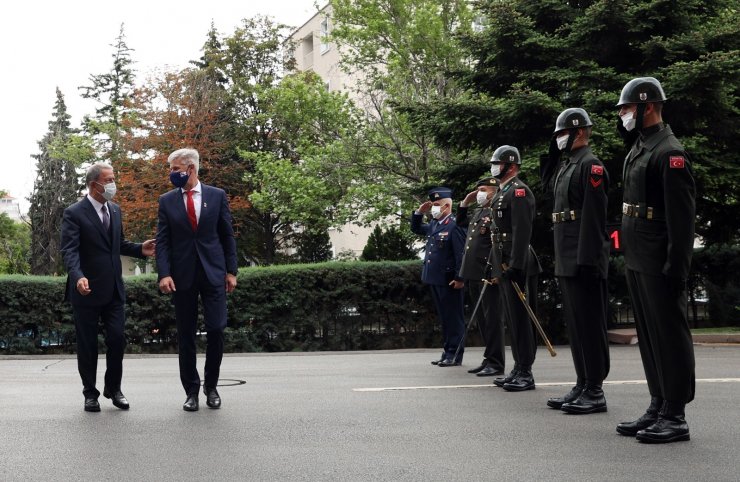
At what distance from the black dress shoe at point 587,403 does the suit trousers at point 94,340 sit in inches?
146

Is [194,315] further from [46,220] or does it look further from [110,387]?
[46,220]

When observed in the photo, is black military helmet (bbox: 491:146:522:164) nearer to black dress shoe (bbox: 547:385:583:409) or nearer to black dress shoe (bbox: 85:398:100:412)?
black dress shoe (bbox: 547:385:583:409)

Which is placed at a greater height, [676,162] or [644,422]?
[676,162]

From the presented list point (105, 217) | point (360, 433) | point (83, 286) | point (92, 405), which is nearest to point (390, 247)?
point (105, 217)

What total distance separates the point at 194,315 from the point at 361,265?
28.9 feet

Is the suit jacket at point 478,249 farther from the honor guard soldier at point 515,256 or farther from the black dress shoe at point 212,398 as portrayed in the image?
Result: the black dress shoe at point 212,398

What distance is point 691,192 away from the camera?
20.0 ft

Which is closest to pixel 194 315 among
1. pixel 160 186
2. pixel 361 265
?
pixel 361 265

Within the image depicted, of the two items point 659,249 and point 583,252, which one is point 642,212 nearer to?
point 659,249

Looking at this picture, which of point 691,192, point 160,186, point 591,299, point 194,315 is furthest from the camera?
point 160,186

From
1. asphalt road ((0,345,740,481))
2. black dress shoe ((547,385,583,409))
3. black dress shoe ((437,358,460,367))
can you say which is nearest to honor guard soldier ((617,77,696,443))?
asphalt road ((0,345,740,481))

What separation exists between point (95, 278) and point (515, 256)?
361 cm

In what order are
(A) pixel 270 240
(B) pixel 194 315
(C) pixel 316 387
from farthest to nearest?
(A) pixel 270 240
(C) pixel 316 387
(B) pixel 194 315

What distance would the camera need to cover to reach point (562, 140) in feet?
25.0
